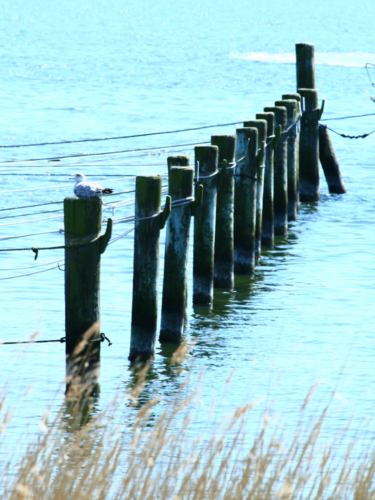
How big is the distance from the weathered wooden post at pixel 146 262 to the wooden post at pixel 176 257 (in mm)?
655

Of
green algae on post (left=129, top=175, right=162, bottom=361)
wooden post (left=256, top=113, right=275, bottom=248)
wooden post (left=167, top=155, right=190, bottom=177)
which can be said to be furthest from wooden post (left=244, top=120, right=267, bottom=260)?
green algae on post (left=129, top=175, right=162, bottom=361)

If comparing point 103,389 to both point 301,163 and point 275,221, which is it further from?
point 301,163

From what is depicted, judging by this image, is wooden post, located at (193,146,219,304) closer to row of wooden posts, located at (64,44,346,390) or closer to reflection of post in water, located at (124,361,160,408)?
row of wooden posts, located at (64,44,346,390)

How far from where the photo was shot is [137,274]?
8227 mm

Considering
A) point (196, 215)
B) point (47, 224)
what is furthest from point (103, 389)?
point (47, 224)

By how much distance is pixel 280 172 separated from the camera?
561 inches

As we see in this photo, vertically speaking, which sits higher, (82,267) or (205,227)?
(82,267)

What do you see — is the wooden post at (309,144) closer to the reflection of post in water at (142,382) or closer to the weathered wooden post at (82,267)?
the reflection of post in water at (142,382)

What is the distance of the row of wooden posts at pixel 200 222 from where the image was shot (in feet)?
22.5

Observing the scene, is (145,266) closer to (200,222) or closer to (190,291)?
(200,222)

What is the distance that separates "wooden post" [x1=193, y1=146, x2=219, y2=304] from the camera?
32.5 ft

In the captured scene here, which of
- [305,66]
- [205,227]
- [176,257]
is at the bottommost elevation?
[176,257]

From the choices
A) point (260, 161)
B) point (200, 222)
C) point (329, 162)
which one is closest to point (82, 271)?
point (200, 222)

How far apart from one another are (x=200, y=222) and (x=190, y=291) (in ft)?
5.35
